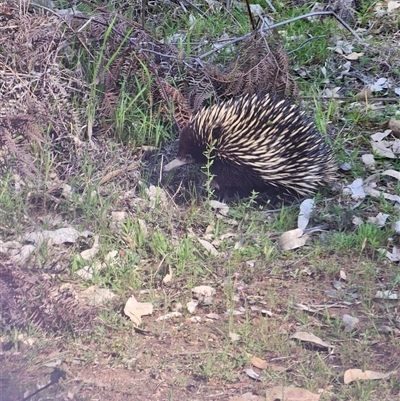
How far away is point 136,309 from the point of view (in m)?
3.23

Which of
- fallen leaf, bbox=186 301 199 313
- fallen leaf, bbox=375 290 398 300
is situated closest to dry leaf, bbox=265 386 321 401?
fallen leaf, bbox=186 301 199 313

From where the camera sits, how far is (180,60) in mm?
4812

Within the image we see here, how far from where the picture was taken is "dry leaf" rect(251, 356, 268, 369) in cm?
287

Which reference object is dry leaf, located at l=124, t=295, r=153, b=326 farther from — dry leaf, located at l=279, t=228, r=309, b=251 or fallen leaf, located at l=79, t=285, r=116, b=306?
dry leaf, located at l=279, t=228, r=309, b=251

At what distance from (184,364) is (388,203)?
187 cm

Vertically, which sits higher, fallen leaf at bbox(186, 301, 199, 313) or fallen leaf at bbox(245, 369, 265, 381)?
fallen leaf at bbox(245, 369, 265, 381)

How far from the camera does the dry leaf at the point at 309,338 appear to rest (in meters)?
3.00

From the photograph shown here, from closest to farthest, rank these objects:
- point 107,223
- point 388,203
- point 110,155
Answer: point 107,223 < point 388,203 < point 110,155

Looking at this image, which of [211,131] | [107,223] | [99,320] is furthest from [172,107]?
[99,320]

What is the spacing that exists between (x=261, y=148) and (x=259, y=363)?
181 cm

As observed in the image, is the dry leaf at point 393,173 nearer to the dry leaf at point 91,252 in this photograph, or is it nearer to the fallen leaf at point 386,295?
the fallen leaf at point 386,295

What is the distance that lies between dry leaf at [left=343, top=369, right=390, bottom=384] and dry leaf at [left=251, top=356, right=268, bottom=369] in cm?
33

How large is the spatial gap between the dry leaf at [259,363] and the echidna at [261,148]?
1657mm

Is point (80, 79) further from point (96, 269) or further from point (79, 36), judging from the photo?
point (96, 269)
